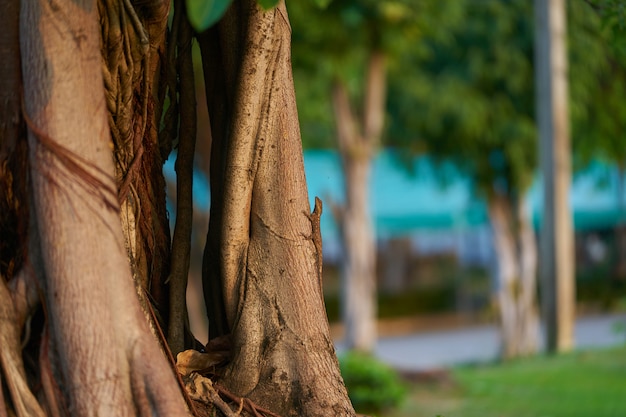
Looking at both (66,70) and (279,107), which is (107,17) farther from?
(279,107)

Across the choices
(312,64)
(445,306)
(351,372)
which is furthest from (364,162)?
(445,306)

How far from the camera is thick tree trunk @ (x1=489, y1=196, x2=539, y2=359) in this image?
16.8m

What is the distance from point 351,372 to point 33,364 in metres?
6.20

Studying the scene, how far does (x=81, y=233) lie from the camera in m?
3.42

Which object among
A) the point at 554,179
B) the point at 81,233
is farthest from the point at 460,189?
the point at 81,233

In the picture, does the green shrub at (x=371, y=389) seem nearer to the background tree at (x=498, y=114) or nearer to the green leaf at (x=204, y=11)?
the background tree at (x=498, y=114)

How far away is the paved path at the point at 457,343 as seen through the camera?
16.9 meters

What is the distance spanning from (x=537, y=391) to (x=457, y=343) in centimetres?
975

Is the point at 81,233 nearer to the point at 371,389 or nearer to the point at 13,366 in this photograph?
the point at 13,366

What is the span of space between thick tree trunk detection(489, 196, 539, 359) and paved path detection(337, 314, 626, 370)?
0.60m

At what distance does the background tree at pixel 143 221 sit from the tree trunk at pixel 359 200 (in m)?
9.63

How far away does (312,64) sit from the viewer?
1282 cm

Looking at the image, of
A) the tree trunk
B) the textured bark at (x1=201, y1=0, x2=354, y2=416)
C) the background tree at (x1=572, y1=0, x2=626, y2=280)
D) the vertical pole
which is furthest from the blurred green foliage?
the textured bark at (x1=201, y1=0, x2=354, y2=416)

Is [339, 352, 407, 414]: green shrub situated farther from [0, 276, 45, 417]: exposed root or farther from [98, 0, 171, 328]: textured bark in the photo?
[0, 276, 45, 417]: exposed root
